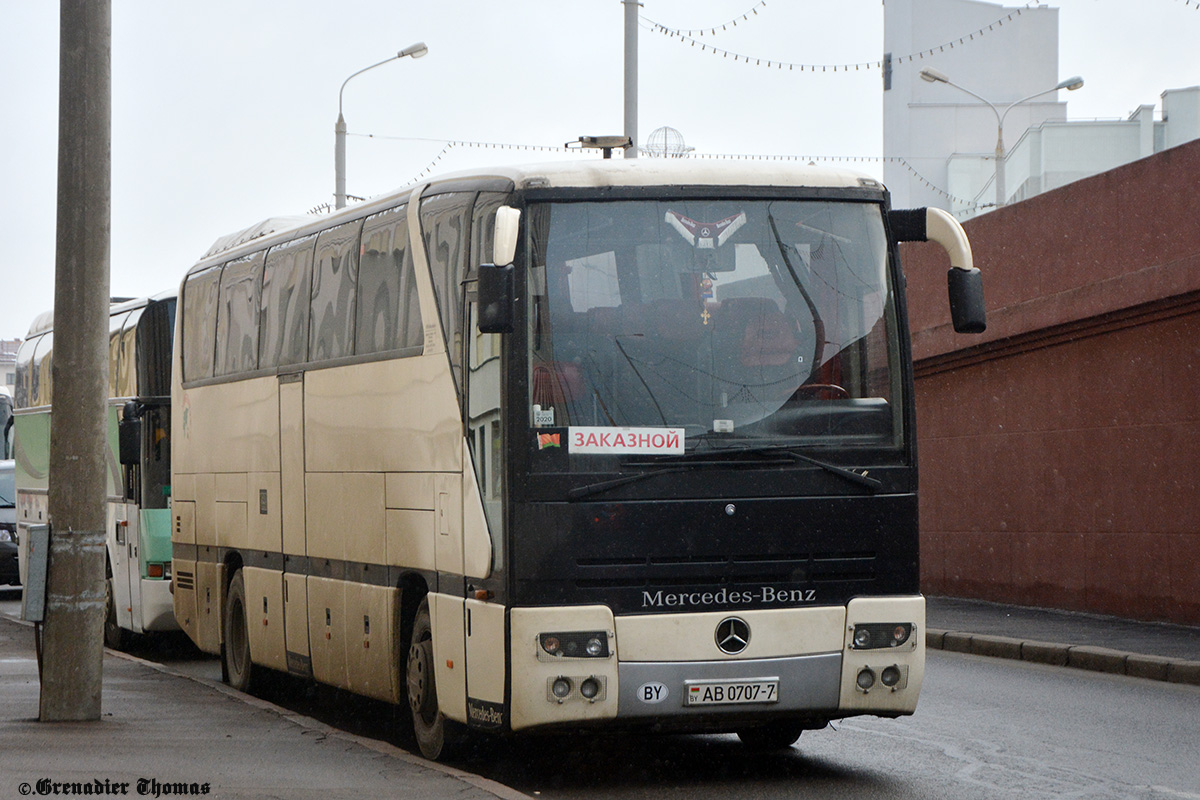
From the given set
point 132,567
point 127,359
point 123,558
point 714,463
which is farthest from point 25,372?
point 714,463

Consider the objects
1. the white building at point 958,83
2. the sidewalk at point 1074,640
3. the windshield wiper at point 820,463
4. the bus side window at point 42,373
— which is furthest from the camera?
the white building at point 958,83

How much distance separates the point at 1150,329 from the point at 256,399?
30.0ft

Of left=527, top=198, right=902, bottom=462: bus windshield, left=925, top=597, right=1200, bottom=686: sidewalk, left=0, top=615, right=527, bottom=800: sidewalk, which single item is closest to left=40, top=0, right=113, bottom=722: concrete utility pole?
left=0, top=615, right=527, bottom=800: sidewalk

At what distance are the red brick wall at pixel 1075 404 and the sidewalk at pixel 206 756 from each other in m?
9.63

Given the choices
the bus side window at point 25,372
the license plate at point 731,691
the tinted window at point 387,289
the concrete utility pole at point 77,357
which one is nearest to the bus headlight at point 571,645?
the license plate at point 731,691

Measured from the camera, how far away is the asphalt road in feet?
28.3

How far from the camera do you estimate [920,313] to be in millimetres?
22812

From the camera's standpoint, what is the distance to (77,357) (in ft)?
32.8

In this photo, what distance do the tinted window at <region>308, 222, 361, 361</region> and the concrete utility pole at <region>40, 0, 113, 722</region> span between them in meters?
1.62

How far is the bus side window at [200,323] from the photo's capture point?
1452 cm

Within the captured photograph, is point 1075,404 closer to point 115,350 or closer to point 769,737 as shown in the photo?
point 769,737

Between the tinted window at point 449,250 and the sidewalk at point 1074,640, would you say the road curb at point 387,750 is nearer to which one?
the tinted window at point 449,250

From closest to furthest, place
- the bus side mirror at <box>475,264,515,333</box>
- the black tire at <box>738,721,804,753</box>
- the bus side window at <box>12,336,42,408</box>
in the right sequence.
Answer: the bus side mirror at <box>475,264,515,333</box> → the black tire at <box>738,721,804,753</box> → the bus side window at <box>12,336,42,408</box>

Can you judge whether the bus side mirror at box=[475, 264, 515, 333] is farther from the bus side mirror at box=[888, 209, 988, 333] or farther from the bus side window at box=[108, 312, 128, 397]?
the bus side window at box=[108, 312, 128, 397]
